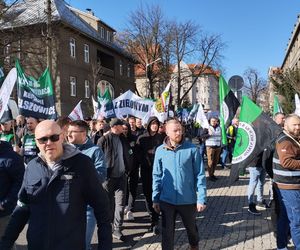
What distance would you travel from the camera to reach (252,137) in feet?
18.0

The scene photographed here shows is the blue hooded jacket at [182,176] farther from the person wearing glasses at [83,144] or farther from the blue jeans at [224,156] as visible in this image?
the blue jeans at [224,156]

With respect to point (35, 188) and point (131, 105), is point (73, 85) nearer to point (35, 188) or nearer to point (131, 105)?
point (131, 105)

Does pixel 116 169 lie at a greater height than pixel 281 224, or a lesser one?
greater

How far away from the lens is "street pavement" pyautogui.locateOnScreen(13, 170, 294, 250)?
565 centimetres

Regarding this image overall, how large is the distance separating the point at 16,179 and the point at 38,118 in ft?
12.2

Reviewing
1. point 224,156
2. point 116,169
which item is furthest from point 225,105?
point 224,156

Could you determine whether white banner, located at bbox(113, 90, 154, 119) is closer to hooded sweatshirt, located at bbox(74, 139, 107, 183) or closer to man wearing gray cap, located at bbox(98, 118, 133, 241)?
man wearing gray cap, located at bbox(98, 118, 133, 241)

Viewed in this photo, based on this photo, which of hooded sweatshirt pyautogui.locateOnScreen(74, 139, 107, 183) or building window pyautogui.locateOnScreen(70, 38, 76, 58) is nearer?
hooded sweatshirt pyautogui.locateOnScreen(74, 139, 107, 183)

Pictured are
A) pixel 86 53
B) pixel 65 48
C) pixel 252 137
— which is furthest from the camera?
pixel 86 53

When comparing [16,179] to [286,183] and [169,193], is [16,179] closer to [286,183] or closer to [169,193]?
[169,193]

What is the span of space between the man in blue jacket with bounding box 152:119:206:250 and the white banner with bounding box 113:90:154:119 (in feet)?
22.7

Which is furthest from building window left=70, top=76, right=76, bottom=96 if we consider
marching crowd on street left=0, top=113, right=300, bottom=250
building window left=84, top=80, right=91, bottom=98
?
marching crowd on street left=0, top=113, right=300, bottom=250

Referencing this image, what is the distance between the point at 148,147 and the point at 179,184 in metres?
2.51

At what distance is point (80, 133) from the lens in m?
4.78
